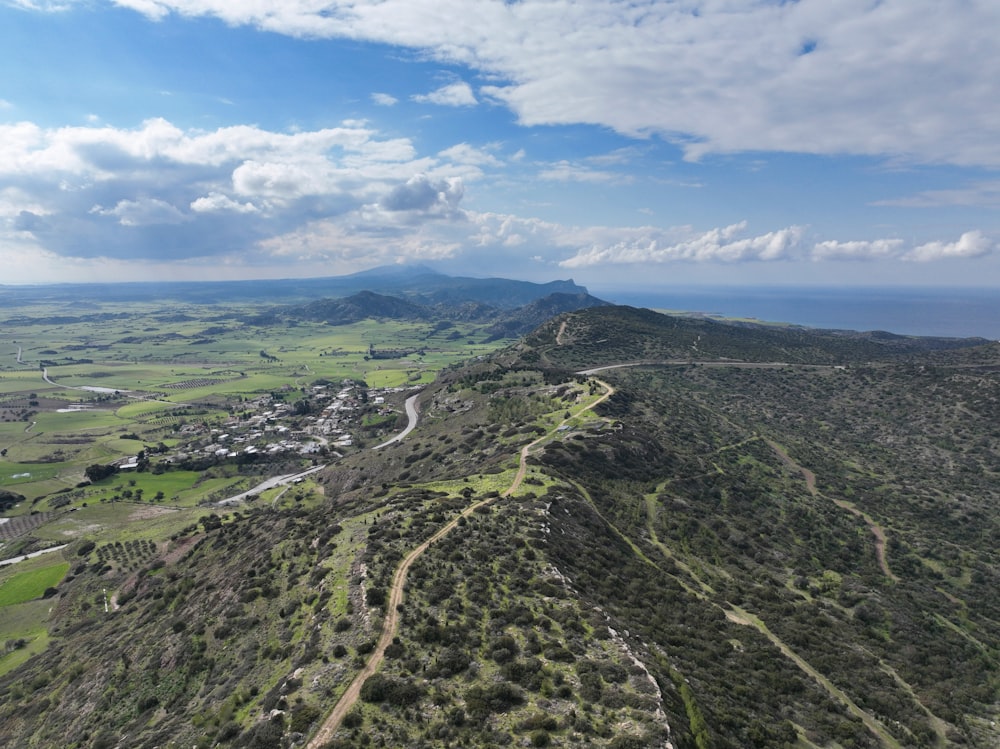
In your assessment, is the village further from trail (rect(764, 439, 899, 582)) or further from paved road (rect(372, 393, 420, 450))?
trail (rect(764, 439, 899, 582))

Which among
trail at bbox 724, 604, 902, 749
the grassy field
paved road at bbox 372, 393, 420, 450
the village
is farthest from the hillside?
the village

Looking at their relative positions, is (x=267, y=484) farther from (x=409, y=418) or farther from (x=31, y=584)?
(x=409, y=418)

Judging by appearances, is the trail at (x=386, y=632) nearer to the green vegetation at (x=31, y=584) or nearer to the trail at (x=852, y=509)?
the trail at (x=852, y=509)

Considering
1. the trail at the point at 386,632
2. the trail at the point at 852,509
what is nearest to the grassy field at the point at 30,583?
the trail at the point at 386,632

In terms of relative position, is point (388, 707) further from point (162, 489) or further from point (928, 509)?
point (162, 489)

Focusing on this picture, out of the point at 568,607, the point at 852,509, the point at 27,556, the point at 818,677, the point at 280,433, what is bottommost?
the point at 27,556

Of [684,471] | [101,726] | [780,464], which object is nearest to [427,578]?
[101,726]

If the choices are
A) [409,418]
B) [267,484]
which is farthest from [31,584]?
[409,418]
